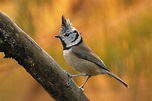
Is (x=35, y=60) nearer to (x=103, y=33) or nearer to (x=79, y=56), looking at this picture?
(x=79, y=56)

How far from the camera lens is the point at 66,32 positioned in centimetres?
258

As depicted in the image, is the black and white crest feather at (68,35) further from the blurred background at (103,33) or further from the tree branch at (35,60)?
the blurred background at (103,33)

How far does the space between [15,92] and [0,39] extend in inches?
73.7

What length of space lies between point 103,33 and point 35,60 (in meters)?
1.13

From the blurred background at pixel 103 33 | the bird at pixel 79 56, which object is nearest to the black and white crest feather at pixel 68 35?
the bird at pixel 79 56

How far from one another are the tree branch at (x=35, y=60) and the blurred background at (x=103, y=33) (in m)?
0.91

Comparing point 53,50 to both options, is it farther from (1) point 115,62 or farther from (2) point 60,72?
(2) point 60,72

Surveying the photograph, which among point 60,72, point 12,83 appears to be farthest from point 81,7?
point 60,72

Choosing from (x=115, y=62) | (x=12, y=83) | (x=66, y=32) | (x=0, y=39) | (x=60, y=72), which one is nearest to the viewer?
(x=0, y=39)

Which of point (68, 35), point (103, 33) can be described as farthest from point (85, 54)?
point (103, 33)

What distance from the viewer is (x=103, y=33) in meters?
3.40

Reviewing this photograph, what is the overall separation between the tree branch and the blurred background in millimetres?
911

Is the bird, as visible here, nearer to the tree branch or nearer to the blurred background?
the tree branch

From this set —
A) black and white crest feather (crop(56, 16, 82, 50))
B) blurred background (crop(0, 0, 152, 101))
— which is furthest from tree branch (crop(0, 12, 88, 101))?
blurred background (crop(0, 0, 152, 101))
